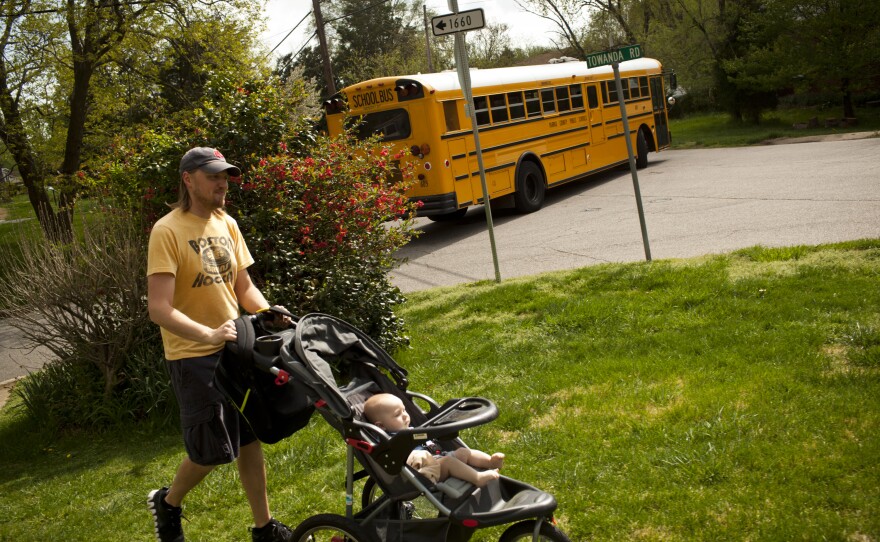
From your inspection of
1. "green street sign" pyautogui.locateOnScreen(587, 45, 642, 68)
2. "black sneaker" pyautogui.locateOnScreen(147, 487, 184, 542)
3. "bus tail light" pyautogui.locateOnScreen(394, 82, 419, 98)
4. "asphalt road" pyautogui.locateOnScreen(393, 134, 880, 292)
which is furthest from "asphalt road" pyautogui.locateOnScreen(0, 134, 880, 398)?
"black sneaker" pyautogui.locateOnScreen(147, 487, 184, 542)

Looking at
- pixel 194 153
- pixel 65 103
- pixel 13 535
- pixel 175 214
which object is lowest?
pixel 13 535

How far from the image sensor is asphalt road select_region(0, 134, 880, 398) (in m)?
9.87

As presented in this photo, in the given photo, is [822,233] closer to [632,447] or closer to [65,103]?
[632,447]

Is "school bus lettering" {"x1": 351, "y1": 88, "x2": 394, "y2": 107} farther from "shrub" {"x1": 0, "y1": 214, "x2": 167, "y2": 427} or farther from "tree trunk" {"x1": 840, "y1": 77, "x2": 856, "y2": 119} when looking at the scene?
"tree trunk" {"x1": 840, "y1": 77, "x2": 856, "y2": 119}

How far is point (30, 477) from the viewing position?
19.1 ft

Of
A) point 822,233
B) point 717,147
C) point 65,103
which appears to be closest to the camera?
point 822,233

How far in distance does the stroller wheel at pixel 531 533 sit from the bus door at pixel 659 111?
19.4 meters

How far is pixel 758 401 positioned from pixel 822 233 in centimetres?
550

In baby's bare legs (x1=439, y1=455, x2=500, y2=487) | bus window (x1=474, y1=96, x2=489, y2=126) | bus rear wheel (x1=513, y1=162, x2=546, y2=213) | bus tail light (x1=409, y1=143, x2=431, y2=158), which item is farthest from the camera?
bus rear wheel (x1=513, y1=162, x2=546, y2=213)

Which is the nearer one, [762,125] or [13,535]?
[13,535]

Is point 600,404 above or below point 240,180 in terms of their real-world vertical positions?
below

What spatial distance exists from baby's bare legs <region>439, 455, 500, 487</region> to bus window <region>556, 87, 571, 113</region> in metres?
14.3

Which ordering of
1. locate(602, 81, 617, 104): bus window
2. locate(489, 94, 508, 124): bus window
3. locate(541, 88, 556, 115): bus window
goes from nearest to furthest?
locate(489, 94, 508, 124): bus window → locate(541, 88, 556, 115): bus window → locate(602, 81, 617, 104): bus window

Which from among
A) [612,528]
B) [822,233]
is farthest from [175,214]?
[822,233]
